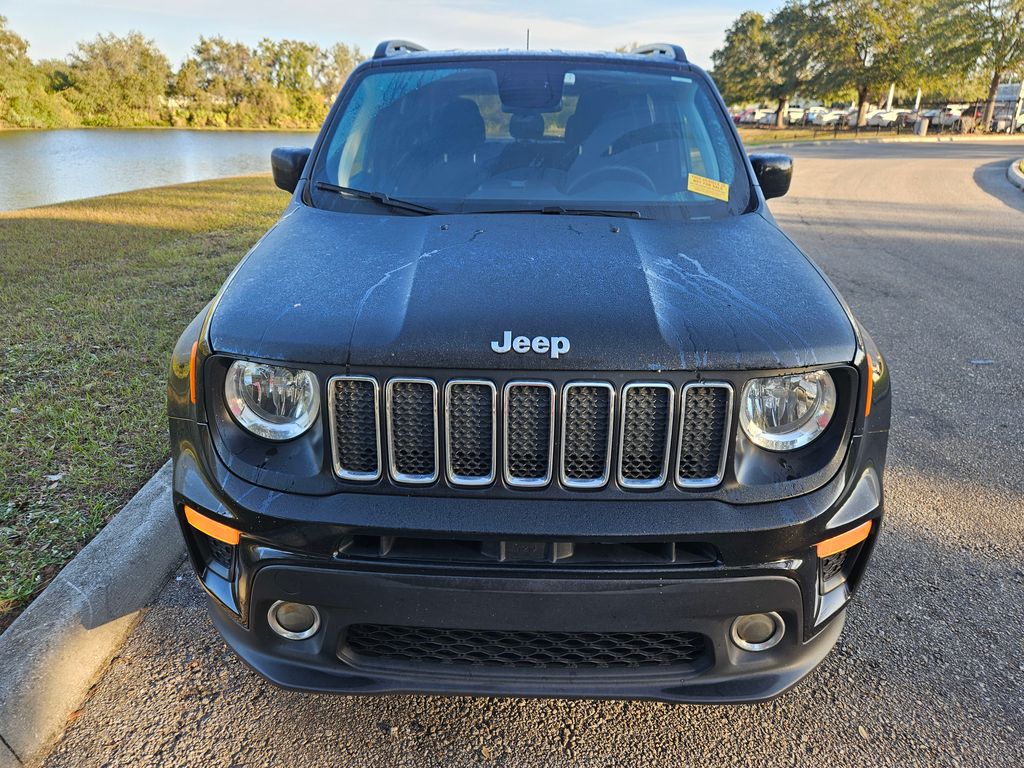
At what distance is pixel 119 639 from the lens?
8.13 feet

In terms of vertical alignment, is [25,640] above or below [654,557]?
below

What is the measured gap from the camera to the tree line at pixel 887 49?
4294 centimetres

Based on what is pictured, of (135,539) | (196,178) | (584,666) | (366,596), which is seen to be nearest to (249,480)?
(366,596)

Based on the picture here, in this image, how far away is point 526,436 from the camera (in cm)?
178

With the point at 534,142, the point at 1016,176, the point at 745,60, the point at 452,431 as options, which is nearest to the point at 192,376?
the point at 452,431

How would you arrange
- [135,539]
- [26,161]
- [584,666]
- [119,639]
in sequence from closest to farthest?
[584,666], [119,639], [135,539], [26,161]

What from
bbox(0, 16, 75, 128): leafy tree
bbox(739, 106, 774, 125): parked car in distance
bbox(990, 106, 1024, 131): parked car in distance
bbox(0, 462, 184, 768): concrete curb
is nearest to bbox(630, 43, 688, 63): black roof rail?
bbox(0, 462, 184, 768): concrete curb

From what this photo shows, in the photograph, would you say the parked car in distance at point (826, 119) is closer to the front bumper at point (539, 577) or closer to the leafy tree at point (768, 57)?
the leafy tree at point (768, 57)

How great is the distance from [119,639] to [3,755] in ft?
1.61

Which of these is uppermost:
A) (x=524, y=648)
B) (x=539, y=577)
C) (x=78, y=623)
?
(x=539, y=577)

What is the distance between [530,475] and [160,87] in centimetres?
5751

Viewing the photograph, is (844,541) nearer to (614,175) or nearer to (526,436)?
(526,436)

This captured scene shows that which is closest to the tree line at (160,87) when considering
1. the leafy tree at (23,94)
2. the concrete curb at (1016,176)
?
the leafy tree at (23,94)

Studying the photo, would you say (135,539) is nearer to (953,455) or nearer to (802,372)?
(802,372)
